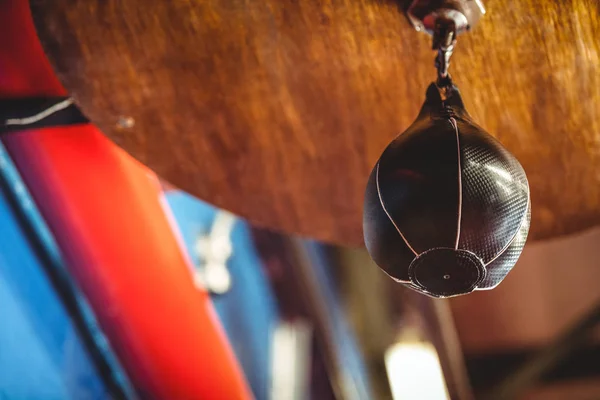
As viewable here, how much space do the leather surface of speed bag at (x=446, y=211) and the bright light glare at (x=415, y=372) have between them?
3302mm

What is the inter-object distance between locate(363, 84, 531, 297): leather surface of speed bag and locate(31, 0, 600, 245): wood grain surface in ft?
1.19

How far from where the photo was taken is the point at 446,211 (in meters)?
0.92

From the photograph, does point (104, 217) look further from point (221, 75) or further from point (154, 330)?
point (221, 75)

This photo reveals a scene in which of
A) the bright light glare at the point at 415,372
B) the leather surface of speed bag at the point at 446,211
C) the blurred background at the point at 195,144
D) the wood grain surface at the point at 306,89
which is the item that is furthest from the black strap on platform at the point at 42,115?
the bright light glare at the point at 415,372

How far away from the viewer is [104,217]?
2148 mm

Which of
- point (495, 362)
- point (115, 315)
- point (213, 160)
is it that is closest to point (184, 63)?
point (213, 160)

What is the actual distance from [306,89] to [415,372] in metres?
3.29

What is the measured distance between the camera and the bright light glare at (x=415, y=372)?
4145 millimetres

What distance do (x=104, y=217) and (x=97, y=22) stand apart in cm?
104

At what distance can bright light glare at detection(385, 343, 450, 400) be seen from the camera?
4.14 m

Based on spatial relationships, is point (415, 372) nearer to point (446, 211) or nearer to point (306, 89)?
point (306, 89)

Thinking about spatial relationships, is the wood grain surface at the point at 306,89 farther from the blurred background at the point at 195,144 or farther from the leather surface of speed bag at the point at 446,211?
the leather surface of speed bag at the point at 446,211

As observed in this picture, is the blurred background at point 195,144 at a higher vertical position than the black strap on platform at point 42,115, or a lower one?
lower

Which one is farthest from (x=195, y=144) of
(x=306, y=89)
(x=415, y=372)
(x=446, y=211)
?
(x=415, y=372)
